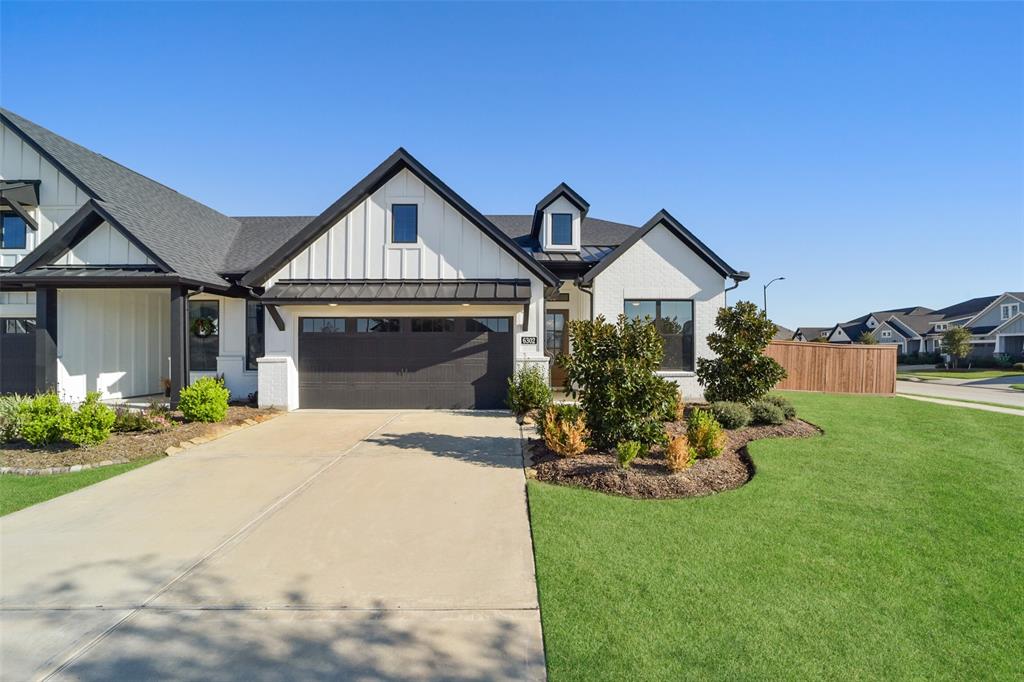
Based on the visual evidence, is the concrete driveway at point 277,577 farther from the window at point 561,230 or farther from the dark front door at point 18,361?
the window at point 561,230

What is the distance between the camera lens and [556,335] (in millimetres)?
16344

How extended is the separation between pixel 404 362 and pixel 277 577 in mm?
9442

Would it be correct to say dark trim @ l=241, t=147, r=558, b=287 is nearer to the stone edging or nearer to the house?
the house

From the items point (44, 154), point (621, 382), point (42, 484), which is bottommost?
point (42, 484)

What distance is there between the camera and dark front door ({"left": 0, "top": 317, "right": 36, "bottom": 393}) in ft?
45.3

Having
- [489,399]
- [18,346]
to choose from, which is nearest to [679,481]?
[489,399]

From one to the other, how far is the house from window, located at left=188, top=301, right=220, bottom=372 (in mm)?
45

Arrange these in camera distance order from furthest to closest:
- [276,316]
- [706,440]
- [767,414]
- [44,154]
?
[44,154] < [276,316] < [767,414] < [706,440]

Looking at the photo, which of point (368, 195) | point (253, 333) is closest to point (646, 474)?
point (368, 195)

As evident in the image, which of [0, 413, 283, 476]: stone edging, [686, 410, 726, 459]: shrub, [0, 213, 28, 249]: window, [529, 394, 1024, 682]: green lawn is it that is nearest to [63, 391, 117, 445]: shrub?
[0, 413, 283, 476]: stone edging

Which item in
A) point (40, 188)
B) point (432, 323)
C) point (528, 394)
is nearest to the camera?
point (528, 394)

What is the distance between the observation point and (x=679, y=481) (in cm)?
657

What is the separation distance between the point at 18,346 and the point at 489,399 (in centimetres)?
1403

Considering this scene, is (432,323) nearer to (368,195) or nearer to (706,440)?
(368,195)
